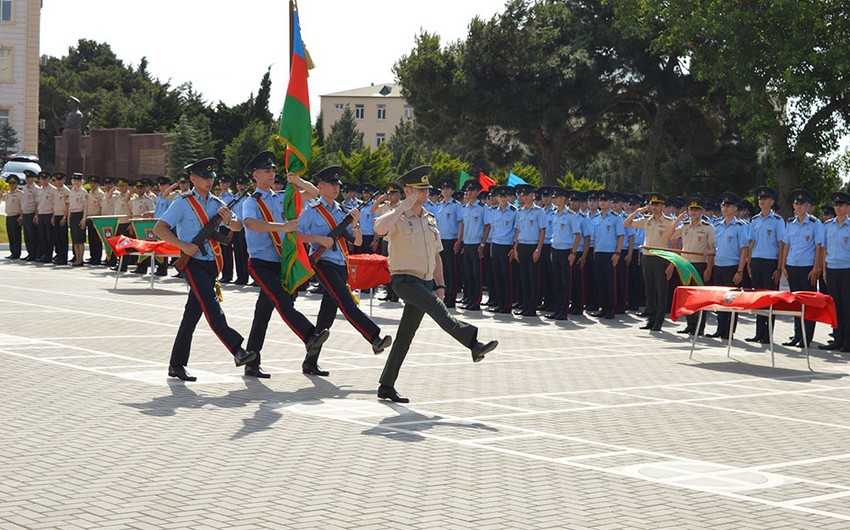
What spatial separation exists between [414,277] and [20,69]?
8542 cm

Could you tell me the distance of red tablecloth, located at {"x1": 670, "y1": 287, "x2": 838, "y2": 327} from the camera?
1528 centimetres

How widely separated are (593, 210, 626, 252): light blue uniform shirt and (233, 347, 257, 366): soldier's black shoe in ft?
37.7

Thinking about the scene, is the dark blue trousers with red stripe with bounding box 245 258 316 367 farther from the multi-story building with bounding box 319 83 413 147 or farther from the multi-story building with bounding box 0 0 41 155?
the multi-story building with bounding box 319 83 413 147

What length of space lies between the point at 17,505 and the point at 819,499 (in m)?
4.69

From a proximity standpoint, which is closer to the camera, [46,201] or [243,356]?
[243,356]

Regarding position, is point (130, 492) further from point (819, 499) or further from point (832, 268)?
point (832, 268)

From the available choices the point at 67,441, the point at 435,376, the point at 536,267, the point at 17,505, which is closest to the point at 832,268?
the point at 536,267

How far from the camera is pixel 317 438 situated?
9.23m

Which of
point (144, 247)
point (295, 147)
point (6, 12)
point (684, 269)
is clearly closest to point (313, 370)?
point (295, 147)

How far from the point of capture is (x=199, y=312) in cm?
1222

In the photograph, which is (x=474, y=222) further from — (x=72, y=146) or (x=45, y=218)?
(x=72, y=146)

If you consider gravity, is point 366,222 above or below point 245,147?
below

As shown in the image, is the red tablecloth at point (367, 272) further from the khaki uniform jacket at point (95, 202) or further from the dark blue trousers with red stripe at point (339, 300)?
the khaki uniform jacket at point (95, 202)

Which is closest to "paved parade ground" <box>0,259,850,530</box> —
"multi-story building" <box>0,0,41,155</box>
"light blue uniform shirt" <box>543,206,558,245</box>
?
"light blue uniform shirt" <box>543,206,558,245</box>
